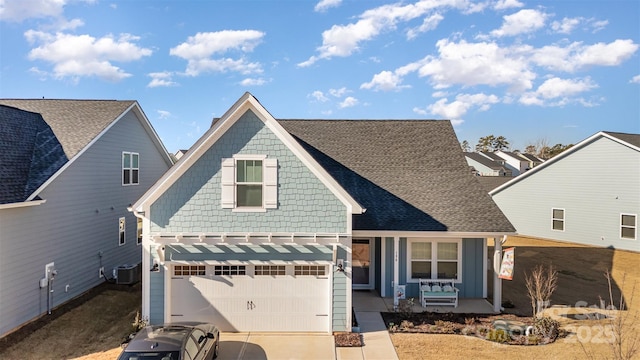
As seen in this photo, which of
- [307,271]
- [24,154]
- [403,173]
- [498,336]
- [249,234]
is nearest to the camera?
[498,336]

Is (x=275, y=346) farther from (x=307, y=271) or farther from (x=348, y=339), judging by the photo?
(x=307, y=271)

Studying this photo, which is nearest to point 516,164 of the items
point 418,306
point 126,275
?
point 418,306

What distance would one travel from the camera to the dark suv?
675cm

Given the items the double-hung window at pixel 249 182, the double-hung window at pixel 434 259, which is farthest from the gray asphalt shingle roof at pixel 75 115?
the double-hung window at pixel 434 259

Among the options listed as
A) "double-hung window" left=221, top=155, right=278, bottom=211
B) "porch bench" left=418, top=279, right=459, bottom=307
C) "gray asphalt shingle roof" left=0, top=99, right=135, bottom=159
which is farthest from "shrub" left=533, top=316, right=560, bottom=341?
"gray asphalt shingle roof" left=0, top=99, right=135, bottom=159

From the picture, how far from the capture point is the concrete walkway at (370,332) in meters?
9.00

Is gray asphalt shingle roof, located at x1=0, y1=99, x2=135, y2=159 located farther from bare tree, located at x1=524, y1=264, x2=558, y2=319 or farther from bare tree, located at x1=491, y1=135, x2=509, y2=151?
bare tree, located at x1=491, y1=135, x2=509, y2=151

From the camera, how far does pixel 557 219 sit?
2397 centimetres

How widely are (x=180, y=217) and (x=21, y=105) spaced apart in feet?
37.2

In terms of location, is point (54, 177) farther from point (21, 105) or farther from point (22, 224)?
point (21, 105)

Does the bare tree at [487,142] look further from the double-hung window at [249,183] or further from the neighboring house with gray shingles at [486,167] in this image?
the double-hung window at [249,183]

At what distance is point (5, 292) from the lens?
10.1 metres

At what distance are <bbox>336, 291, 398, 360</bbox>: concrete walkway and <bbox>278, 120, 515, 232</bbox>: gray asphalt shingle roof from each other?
9.15 feet

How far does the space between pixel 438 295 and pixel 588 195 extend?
16.8m
